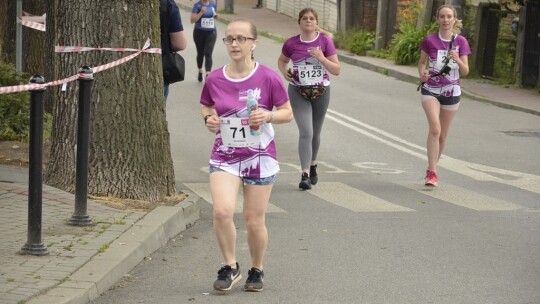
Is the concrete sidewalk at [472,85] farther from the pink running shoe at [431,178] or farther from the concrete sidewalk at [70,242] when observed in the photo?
the concrete sidewalk at [70,242]

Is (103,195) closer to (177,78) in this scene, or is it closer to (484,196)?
(177,78)

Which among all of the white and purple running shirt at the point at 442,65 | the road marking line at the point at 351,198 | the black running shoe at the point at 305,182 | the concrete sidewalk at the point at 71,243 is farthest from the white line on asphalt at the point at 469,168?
the concrete sidewalk at the point at 71,243

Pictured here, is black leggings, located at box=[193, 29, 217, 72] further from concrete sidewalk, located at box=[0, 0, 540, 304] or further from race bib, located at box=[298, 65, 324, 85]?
concrete sidewalk, located at box=[0, 0, 540, 304]

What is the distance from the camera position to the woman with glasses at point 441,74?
43.1ft

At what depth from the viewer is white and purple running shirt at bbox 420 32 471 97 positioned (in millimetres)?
13164

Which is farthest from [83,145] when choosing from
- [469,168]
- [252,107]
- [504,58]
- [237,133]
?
[504,58]

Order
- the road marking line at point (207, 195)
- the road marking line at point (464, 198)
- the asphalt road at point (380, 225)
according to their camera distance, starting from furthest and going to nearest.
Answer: the road marking line at point (464, 198), the road marking line at point (207, 195), the asphalt road at point (380, 225)

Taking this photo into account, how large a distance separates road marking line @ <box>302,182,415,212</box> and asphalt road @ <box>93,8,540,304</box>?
0.02 meters

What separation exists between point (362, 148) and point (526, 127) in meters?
4.13

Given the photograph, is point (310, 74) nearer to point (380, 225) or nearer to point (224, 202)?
point (380, 225)

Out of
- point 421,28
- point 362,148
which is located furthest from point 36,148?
point 421,28

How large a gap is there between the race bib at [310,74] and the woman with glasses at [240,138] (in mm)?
4797

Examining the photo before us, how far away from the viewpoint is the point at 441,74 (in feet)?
43.1

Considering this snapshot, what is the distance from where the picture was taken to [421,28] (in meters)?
30.5
